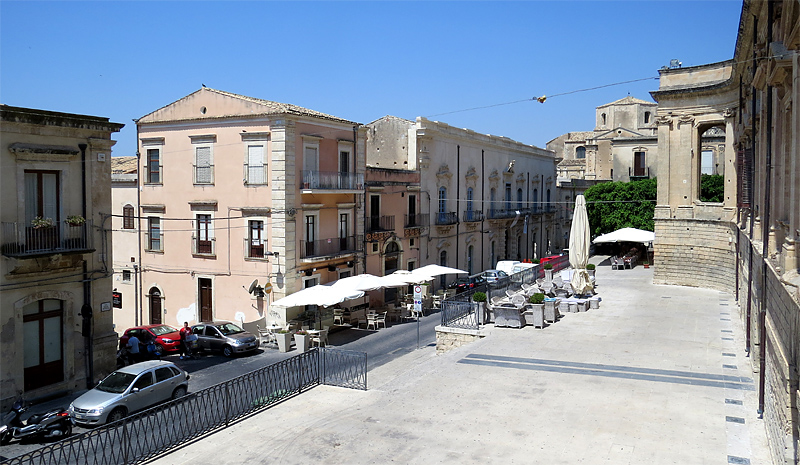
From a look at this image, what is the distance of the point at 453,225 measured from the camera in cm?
3884

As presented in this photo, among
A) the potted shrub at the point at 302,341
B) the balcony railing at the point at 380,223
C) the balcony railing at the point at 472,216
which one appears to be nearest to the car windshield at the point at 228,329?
the potted shrub at the point at 302,341

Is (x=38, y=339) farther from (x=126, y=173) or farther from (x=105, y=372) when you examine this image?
(x=126, y=173)

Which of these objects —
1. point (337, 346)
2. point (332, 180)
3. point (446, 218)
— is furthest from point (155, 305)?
point (446, 218)

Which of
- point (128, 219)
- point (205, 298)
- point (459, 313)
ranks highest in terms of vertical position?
point (128, 219)

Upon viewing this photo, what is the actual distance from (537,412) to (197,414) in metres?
7.02

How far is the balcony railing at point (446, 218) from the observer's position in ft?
123

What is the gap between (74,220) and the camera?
1752 cm

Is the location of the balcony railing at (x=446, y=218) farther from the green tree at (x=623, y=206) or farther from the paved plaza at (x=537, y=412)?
the paved plaza at (x=537, y=412)

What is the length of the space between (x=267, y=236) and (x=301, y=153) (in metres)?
3.66

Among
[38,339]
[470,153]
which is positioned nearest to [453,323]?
[38,339]

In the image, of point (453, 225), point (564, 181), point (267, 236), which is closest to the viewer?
point (267, 236)

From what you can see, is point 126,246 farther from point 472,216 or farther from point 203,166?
point 472,216

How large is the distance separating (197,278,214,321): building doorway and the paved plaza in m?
11.1

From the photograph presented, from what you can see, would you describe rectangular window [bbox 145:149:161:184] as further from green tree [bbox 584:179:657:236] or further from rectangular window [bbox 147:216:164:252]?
green tree [bbox 584:179:657:236]
